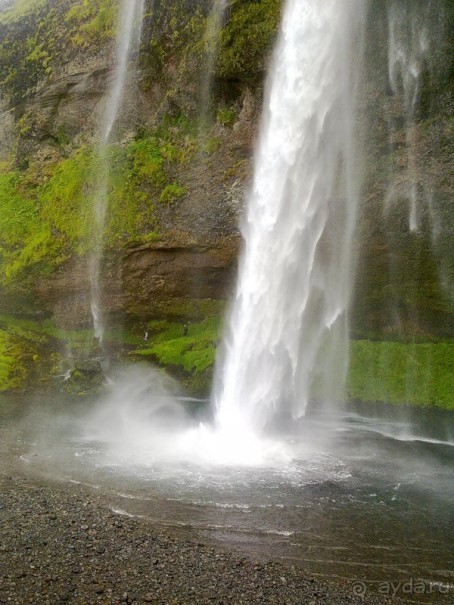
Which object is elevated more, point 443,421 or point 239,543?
point 443,421

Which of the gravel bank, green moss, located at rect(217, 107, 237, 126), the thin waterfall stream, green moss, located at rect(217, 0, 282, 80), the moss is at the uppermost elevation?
green moss, located at rect(217, 0, 282, 80)

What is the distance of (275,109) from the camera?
1866cm

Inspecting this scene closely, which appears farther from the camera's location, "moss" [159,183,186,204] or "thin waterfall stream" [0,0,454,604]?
"moss" [159,183,186,204]

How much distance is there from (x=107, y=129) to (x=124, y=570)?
67.4 ft

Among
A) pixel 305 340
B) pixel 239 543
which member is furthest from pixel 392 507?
pixel 305 340

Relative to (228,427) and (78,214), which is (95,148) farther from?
(228,427)

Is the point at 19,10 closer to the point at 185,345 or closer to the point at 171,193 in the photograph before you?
the point at 171,193

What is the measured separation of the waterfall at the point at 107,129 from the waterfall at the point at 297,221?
705cm

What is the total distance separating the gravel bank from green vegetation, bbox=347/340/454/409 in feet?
44.4

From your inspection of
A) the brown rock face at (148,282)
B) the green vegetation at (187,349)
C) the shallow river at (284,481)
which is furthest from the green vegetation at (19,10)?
the shallow river at (284,481)

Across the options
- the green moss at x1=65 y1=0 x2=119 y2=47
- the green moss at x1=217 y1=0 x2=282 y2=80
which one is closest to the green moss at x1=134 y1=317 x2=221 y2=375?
the green moss at x1=217 y1=0 x2=282 y2=80

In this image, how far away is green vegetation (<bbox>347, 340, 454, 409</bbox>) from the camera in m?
19.3

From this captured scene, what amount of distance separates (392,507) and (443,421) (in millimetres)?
8984

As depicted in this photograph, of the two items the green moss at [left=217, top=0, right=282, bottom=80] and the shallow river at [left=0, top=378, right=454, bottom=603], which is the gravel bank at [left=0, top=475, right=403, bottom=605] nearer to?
the shallow river at [left=0, top=378, right=454, bottom=603]
